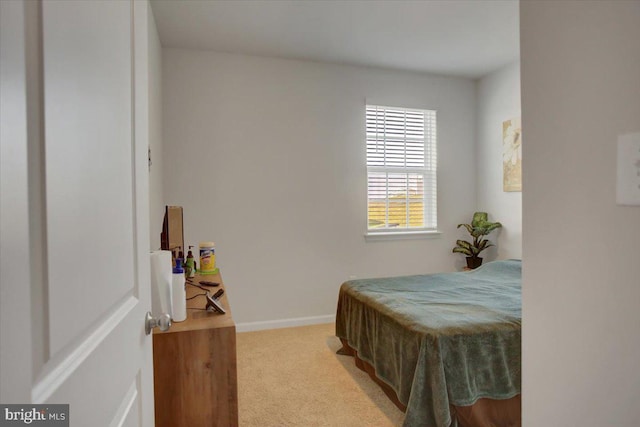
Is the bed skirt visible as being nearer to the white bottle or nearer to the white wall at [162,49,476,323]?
the white bottle

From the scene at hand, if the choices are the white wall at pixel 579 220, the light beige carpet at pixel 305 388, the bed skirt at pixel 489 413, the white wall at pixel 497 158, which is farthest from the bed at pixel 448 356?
the white wall at pixel 497 158

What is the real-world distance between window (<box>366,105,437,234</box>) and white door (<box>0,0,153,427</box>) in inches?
130

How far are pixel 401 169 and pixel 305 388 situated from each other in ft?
8.74

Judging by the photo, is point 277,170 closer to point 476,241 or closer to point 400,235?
point 400,235

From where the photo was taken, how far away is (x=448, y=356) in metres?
1.77

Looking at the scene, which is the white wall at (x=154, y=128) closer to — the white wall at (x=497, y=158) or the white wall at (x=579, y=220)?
the white wall at (x=579, y=220)

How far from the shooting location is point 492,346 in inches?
72.6

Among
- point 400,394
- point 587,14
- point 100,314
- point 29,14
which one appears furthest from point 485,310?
point 29,14

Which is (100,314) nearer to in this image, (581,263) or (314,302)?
(581,263)

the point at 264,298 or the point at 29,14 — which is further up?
the point at 29,14

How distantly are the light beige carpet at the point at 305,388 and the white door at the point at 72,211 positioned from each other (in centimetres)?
138

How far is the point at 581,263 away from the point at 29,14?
1.03 metres

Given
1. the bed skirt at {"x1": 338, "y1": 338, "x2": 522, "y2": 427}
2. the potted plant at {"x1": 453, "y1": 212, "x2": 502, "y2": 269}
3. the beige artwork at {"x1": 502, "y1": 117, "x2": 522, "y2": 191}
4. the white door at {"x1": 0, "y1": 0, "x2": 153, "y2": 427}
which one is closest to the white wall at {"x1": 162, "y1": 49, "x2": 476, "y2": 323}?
the potted plant at {"x1": 453, "y1": 212, "x2": 502, "y2": 269}

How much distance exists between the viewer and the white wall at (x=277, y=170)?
11.1 feet
